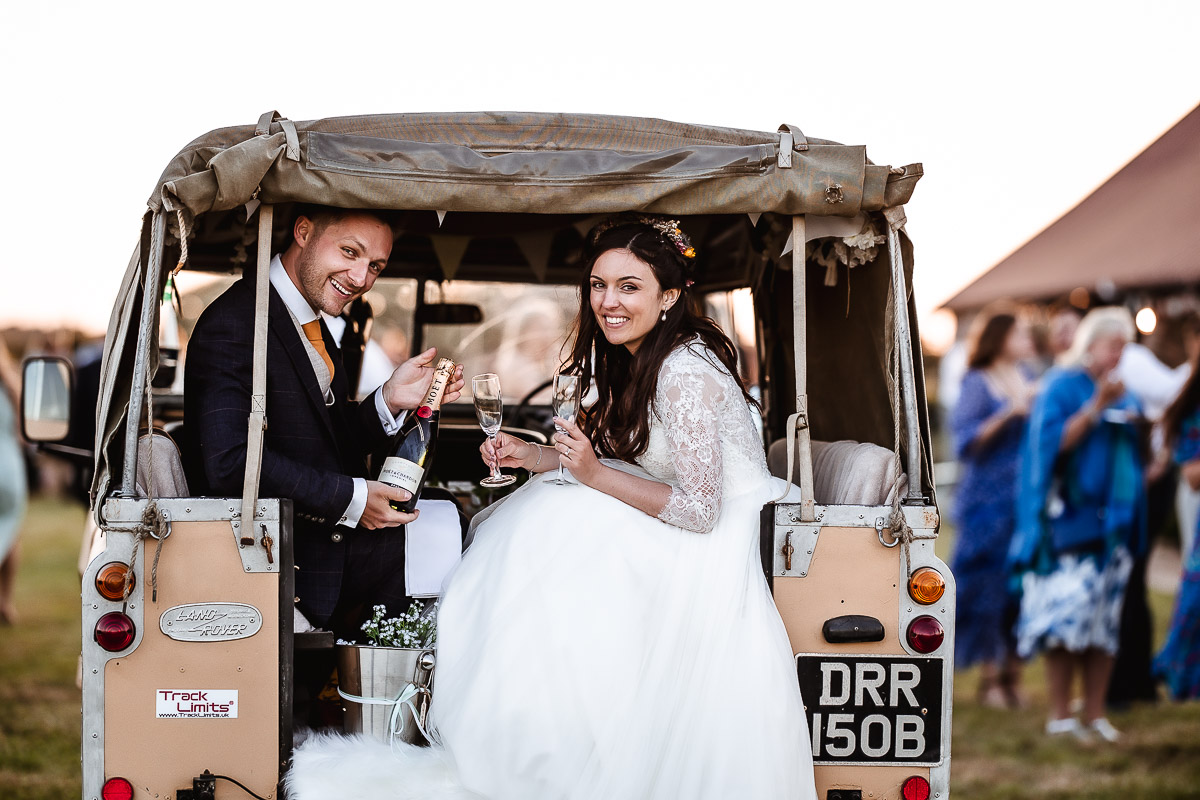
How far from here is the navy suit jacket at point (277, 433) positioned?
2.85 meters

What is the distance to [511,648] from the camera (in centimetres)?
264

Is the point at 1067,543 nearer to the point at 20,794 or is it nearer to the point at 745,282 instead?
the point at 745,282

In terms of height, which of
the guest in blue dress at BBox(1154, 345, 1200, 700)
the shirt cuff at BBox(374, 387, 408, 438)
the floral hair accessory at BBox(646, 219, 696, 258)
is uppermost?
the floral hair accessory at BBox(646, 219, 696, 258)

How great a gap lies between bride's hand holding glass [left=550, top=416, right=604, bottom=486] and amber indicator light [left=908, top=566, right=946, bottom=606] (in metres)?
0.91

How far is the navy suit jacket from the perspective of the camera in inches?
112

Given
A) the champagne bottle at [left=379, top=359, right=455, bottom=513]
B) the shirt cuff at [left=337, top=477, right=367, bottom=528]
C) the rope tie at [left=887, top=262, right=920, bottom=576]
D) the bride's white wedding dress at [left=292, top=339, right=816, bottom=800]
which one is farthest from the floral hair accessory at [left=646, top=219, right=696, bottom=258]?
the shirt cuff at [left=337, top=477, right=367, bottom=528]

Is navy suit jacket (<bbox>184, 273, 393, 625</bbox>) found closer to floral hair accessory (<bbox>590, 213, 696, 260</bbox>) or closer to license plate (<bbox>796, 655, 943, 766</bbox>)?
floral hair accessory (<bbox>590, 213, 696, 260</bbox>)

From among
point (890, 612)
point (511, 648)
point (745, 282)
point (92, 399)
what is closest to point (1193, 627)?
point (745, 282)

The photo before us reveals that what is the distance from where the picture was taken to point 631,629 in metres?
2.68

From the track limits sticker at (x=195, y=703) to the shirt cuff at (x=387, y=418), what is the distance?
1.05 metres

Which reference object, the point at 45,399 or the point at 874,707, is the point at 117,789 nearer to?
the point at 45,399

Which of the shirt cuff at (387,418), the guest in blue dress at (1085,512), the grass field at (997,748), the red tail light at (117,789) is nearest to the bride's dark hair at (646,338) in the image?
the shirt cuff at (387,418)

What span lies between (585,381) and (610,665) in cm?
103

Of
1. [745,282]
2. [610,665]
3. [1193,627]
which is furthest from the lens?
[1193,627]
